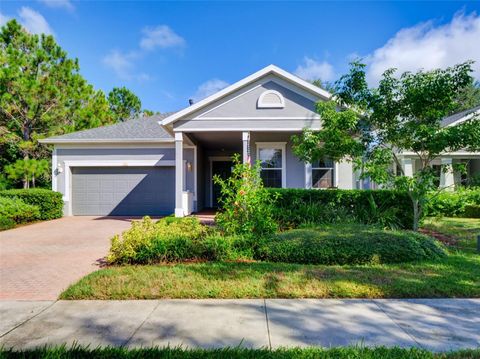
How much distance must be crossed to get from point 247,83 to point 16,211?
33.6 feet

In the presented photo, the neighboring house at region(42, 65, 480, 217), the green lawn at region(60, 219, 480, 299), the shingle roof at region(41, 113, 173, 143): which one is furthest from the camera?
the shingle roof at region(41, 113, 173, 143)

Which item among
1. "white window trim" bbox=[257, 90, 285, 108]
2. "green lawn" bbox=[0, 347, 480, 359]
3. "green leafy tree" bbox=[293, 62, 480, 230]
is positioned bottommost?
"green lawn" bbox=[0, 347, 480, 359]

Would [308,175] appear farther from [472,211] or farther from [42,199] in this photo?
[42,199]

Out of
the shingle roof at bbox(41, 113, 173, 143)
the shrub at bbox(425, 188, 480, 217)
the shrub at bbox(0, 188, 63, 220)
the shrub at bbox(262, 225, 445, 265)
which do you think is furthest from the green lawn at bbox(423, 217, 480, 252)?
the shrub at bbox(0, 188, 63, 220)

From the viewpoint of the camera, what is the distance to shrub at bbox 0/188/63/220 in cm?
1189

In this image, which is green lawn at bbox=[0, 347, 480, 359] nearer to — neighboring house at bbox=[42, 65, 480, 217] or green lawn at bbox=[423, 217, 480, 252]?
green lawn at bbox=[423, 217, 480, 252]

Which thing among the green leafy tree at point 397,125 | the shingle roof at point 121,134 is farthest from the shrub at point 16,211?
the green leafy tree at point 397,125

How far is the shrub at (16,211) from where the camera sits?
10453 millimetres

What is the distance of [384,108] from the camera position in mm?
7953

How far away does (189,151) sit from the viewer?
14.0 meters

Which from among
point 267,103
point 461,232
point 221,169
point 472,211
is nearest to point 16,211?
point 221,169

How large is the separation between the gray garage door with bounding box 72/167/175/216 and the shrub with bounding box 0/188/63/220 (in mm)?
1061

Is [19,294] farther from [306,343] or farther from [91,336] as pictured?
[306,343]

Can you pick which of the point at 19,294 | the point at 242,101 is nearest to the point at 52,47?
the point at 242,101
